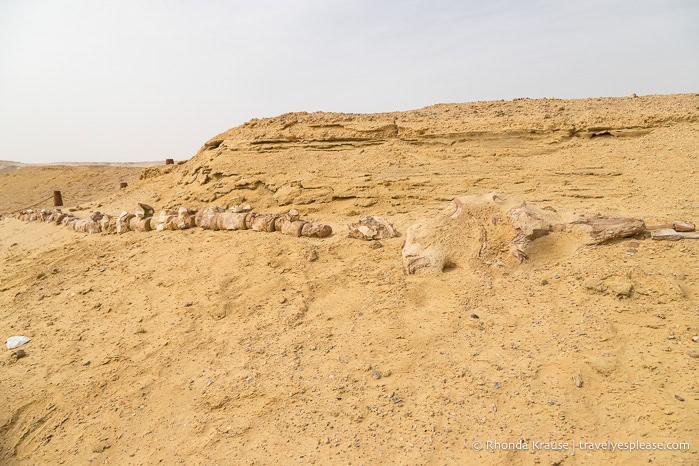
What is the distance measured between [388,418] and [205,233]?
3.66 m

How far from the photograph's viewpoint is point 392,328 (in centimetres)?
294

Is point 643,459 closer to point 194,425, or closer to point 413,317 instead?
Result: point 413,317

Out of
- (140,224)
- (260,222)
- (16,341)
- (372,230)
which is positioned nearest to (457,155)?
(372,230)

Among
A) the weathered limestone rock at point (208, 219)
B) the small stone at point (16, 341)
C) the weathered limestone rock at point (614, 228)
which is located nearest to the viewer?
the weathered limestone rock at point (614, 228)

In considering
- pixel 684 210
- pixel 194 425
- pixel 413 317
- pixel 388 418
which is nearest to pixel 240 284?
pixel 194 425

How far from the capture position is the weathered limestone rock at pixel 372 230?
419 cm

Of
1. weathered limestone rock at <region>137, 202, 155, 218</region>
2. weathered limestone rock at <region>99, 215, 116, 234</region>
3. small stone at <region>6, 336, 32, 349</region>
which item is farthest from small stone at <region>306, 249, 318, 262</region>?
weathered limestone rock at <region>99, 215, 116, 234</region>

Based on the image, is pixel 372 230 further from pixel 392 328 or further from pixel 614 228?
pixel 614 228

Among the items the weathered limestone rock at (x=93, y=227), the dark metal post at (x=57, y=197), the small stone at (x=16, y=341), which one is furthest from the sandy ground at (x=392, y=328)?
the dark metal post at (x=57, y=197)

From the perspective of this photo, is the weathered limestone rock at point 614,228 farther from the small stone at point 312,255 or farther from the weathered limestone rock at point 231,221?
the weathered limestone rock at point 231,221

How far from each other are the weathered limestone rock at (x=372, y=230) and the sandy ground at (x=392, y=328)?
0.51 feet

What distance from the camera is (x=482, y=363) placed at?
2.52 meters

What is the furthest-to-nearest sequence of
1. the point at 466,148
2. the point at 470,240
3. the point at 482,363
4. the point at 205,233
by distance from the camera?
1. the point at 466,148
2. the point at 205,233
3. the point at 470,240
4. the point at 482,363

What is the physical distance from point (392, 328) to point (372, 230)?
1454 mm
